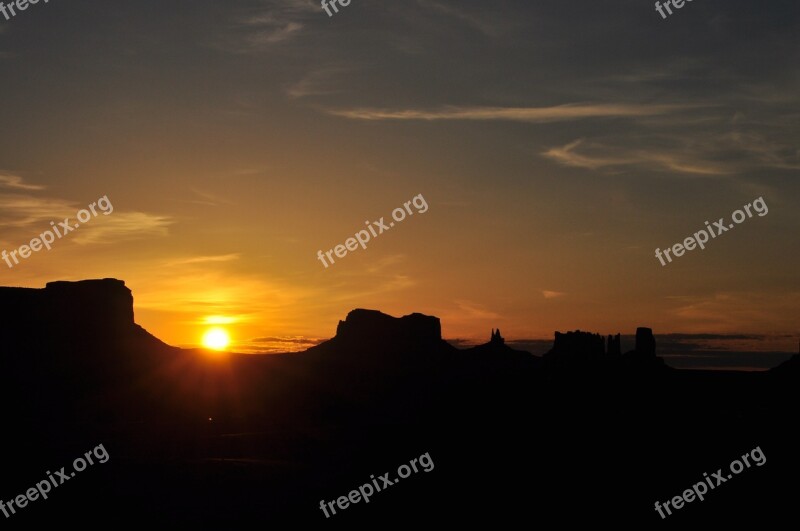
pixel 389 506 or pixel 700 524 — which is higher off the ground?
pixel 389 506

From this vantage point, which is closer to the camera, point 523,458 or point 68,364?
point 523,458

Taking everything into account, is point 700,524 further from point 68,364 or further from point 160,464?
point 68,364

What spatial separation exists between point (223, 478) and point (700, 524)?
139 ft

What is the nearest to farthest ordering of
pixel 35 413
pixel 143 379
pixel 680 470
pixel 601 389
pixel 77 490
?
pixel 77 490 < pixel 680 470 < pixel 35 413 < pixel 143 379 < pixel 601 389

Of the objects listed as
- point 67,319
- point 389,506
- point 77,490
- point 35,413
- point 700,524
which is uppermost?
point 67,319

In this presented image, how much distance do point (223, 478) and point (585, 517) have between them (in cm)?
3292

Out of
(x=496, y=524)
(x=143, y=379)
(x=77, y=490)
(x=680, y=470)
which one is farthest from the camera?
(x=143, y=379)

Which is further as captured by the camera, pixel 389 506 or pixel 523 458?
pixel 523 458

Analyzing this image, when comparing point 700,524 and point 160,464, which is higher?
point 160,464

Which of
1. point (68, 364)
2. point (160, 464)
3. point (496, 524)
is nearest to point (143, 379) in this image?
point (68, 364)

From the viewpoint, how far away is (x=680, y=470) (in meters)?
102

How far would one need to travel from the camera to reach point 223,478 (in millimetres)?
89500

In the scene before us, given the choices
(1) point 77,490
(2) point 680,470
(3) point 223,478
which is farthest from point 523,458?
(1) point 77,490

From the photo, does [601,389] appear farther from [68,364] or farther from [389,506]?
[389,506]
